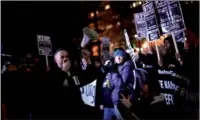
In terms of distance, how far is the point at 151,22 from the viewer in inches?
309

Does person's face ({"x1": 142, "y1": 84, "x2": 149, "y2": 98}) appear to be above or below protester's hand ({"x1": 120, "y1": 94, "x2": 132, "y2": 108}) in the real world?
above

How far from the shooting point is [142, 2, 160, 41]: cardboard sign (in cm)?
772

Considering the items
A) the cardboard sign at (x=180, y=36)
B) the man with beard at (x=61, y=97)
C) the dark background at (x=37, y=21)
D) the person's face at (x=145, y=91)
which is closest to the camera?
the man with beard at (x=61, y=97)

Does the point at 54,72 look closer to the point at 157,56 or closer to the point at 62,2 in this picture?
the point at 157,56

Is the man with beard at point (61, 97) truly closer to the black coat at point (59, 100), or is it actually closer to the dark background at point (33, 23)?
the black coat at point (59, 100)

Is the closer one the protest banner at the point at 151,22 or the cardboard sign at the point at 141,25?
the protest banner at the point at 151,22

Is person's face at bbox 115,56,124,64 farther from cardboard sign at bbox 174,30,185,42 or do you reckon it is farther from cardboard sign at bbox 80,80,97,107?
cardboard sign at bbox 174,30,185,42

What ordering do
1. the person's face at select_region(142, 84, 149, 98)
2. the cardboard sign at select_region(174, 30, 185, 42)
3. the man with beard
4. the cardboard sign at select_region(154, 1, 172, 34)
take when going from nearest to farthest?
the man with beard
the person's face at select_region(142, 84, 149, 98)
the cardboard sign at select_region(154, 1, 172, 34)
the cardboard sign at select_region(174, 30, 185, 42)

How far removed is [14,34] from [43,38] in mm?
5492

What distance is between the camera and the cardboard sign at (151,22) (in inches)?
304

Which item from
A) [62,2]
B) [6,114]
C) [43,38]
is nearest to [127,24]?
[62,2]

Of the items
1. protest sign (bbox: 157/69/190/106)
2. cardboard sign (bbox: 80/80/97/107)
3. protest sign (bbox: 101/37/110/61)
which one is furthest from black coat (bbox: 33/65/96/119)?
protest sign (bbox: 101/37/110/61)

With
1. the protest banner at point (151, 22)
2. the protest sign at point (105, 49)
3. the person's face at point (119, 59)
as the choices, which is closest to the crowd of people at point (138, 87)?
the person's face at point (119, 59)

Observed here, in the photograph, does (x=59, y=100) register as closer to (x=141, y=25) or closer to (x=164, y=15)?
(x=164, y=15)
